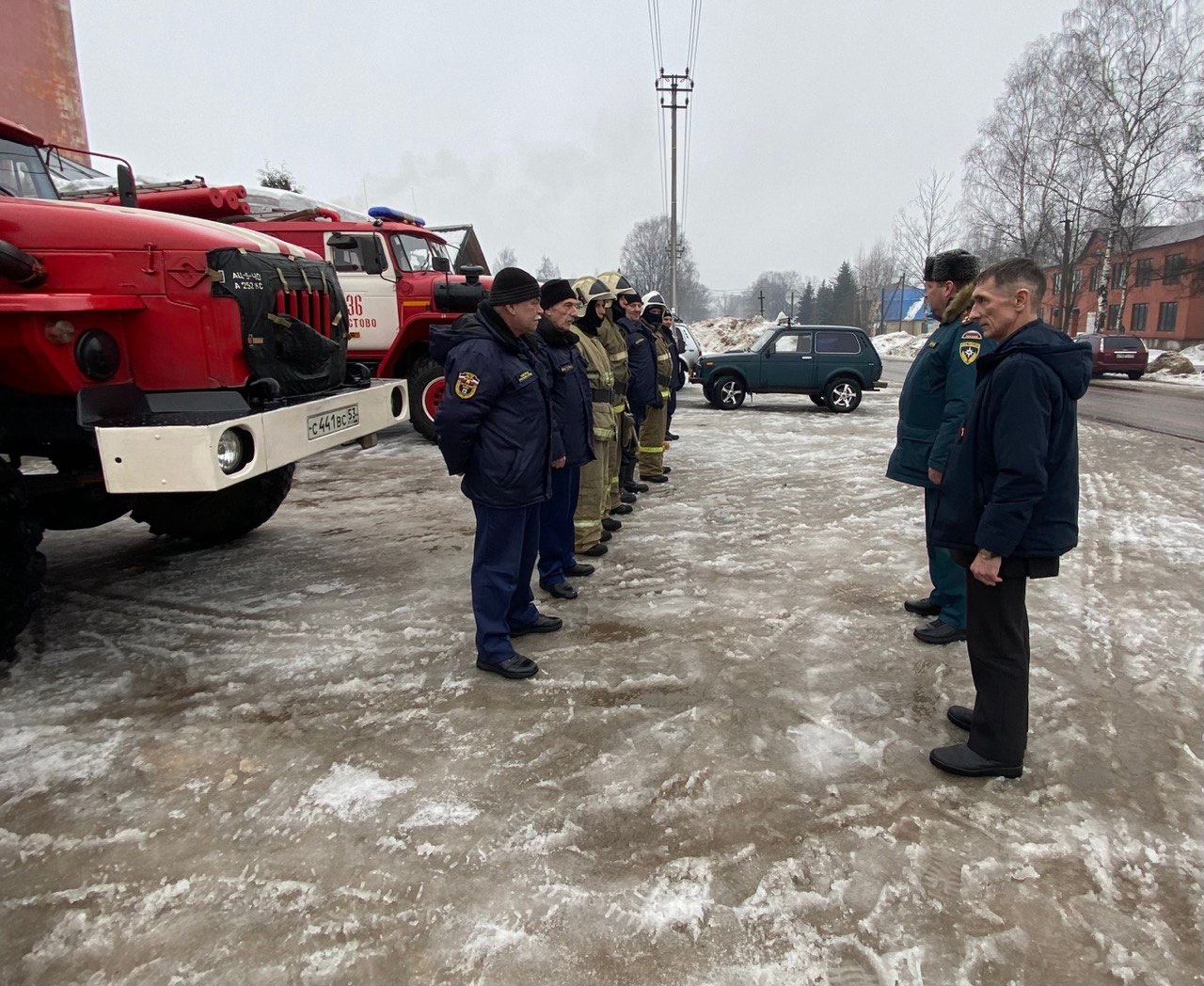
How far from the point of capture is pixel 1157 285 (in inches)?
1556

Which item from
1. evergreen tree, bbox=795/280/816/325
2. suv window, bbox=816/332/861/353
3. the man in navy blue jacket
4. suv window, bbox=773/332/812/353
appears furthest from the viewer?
evergreen tree, bbox=795/280/816/325

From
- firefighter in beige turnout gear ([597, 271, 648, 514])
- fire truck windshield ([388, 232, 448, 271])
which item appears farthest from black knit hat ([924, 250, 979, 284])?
fire truck windshield ([388, 232, 448, 271])

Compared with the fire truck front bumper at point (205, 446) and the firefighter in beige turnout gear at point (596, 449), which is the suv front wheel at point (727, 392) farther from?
the fire truck front bumper at point (205, 446)

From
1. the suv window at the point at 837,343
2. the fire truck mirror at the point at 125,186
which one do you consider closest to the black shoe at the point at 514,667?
the fire truck mirror at the point at 125,186

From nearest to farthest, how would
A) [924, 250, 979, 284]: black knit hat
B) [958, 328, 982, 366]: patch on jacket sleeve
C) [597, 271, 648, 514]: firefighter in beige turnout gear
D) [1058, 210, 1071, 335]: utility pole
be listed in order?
[958, 328, 982, 366]: patch on jacket sleeve → [924, 250, 979, 284]: black knit hat → [597, 271, 648, 514]: firefighter in beige turnout gear → [1058, 210, 1071, 335]: utility pole

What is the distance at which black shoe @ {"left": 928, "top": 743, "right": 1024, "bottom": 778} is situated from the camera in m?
2.61

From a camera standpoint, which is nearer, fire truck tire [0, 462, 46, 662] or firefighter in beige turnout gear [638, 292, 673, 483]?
fire truck tire [0, 462, 46, 662]

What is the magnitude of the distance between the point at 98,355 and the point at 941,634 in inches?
164

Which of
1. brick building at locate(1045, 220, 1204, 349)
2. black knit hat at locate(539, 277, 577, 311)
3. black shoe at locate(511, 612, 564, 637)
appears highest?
brick building at locate(1045, 220, 1204, 349)

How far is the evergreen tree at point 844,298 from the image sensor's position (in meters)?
70.6

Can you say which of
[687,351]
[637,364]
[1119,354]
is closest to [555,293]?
[637,364]

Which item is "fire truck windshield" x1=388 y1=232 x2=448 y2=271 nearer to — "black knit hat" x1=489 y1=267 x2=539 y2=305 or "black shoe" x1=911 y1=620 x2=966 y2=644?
"black knit hat" x1=489 y1=267 x2=539 y2=305

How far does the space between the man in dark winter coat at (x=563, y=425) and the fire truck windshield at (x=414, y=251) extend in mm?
5437

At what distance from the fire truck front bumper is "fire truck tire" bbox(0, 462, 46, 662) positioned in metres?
0.60
